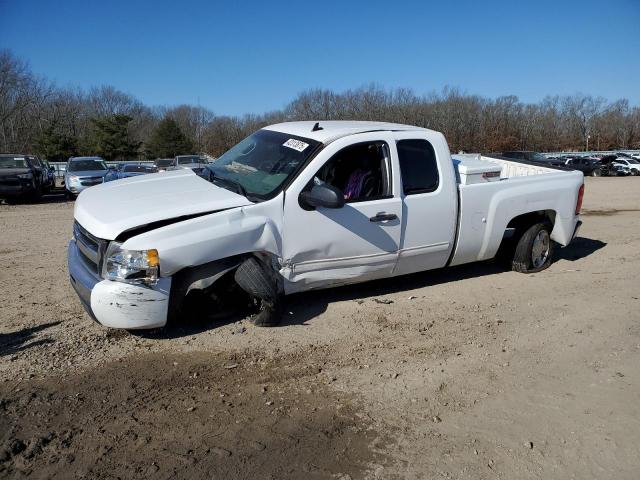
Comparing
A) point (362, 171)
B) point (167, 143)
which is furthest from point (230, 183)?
point (167, 143)

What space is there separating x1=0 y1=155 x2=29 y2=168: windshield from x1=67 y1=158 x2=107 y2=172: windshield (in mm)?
1983

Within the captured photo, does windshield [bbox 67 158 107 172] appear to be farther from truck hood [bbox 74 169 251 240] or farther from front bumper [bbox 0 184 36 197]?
Answer: truck hood [bbox 74 169 251 240]

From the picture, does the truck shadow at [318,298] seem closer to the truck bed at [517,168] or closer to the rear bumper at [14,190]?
the truck bed at [517,168]

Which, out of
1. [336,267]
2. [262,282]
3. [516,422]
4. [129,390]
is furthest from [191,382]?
[516,422]

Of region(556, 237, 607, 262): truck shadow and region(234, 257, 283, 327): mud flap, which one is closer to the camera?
region(234, 257, 283, 327): mud flap

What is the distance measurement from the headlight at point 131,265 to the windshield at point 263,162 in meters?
1.07

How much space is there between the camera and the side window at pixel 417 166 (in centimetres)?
540

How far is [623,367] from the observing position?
4.25 meters

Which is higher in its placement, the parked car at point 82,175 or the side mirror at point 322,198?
the side mirror at point 322,198

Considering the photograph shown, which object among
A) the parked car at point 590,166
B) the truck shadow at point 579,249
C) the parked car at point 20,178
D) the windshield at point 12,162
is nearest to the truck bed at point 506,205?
the truck shadow at point 579,249

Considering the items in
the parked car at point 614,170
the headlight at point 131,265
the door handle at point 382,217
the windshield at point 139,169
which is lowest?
the parked car at point 614,170

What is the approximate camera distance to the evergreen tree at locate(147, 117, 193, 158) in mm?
57062

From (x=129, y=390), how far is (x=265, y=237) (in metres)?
1.64

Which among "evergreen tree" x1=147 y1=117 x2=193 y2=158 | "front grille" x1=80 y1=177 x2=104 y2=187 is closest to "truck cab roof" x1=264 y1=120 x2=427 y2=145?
"front grille" x1=80 y1=177 x2=104 y2=187
